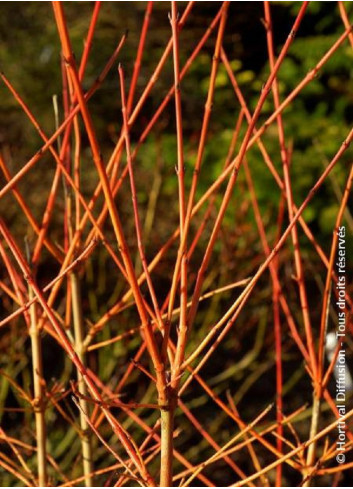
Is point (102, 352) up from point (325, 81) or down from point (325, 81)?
down

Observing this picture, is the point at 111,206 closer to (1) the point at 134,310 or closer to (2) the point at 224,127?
(1) the point at 134,310

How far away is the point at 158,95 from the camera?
841 centimetres

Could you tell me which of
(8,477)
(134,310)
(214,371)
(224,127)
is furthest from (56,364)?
(224,127)

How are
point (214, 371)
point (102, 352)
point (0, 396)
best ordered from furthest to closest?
point (214, 371), point (102, 352), point (0, 396)

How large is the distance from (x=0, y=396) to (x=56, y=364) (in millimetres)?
2092

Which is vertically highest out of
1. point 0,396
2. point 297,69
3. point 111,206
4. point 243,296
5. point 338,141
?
point 111,206

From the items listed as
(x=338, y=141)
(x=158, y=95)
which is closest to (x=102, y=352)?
(x=338, y=141)

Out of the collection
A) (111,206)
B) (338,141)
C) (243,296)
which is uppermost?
(111,206)

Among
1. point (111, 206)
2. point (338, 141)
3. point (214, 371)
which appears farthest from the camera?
point (214, 371)

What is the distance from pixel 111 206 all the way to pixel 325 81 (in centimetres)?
567

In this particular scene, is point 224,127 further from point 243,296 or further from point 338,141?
point 243,296

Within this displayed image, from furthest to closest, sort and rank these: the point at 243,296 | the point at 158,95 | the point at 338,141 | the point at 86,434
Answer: the point at 158,95 → the point at 338,141 → the point at 86,434 → the point at 243,296

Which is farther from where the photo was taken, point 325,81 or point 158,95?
point 158,95

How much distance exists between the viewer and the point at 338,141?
5.09 m
